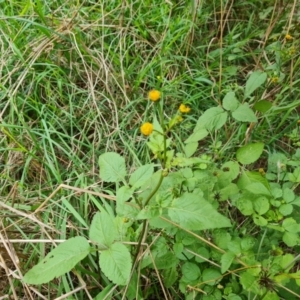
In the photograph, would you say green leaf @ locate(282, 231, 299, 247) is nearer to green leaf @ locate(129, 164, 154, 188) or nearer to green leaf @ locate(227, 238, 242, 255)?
green leaf @ locate(227, 238, 242, 255)

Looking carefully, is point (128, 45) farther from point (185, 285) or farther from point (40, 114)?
point (185, 285)

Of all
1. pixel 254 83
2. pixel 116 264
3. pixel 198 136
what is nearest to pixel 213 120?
pixel 198 136

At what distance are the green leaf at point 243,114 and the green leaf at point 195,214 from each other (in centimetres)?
31

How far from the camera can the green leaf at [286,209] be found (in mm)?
910

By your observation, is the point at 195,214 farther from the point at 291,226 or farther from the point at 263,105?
the point at 263,105

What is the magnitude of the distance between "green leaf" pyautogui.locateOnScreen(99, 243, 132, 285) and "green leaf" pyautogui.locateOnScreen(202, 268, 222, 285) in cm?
24

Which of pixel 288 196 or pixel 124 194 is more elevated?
pixel 124 194

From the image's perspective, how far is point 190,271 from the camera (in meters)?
0.92

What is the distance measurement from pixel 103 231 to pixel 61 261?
0.10 m

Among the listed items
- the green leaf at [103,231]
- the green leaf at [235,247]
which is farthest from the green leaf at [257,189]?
the green leaf at [103,231]

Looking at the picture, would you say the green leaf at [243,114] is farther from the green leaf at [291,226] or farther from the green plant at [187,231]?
the green leaf at [291,226]

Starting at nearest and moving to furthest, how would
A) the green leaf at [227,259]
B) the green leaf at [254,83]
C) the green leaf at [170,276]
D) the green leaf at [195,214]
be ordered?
the green leaf at [195,214] < the green leaf at [227,259] < the green leaf at [170,276] < the green leaf at [254,83]

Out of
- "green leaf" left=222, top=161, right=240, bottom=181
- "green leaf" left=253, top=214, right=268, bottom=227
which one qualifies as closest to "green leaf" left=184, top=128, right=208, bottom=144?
"green leaf" left=222, top=161, right=240, bottom=181

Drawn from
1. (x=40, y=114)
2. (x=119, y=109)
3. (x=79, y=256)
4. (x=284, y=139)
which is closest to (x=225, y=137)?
(x=284, y=139)
